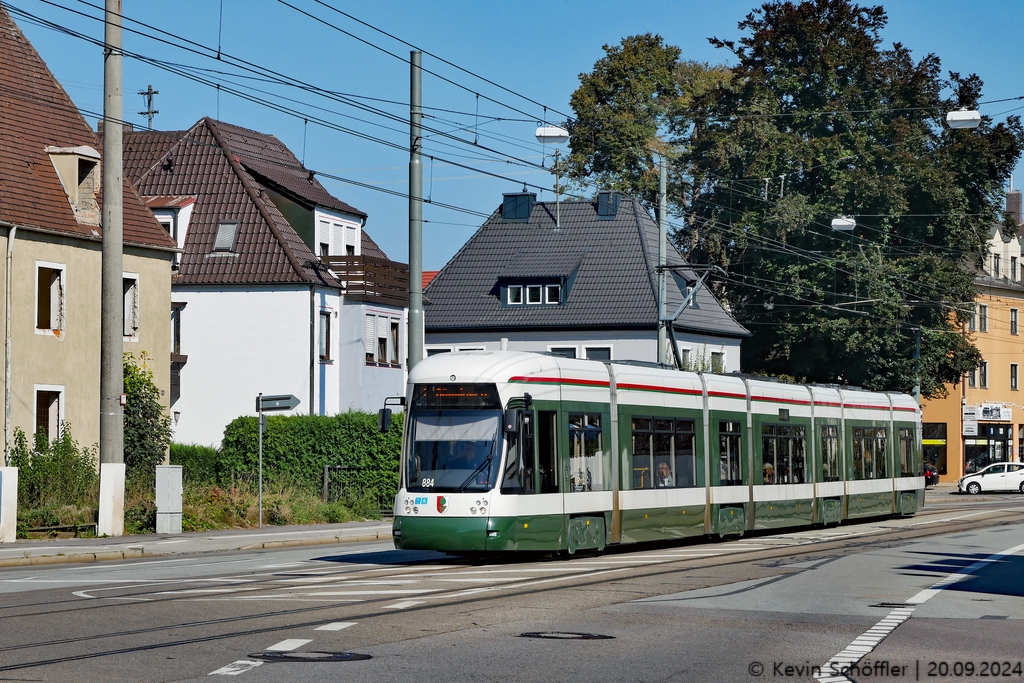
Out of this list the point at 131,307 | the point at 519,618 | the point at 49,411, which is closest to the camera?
the point at 519,618

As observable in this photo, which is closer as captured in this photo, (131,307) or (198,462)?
(131,307)

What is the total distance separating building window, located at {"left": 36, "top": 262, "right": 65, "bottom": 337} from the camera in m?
33.7

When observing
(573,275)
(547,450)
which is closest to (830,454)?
(547,450)

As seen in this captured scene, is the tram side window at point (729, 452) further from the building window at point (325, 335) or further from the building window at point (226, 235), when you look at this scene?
the building window at point (226, 235)

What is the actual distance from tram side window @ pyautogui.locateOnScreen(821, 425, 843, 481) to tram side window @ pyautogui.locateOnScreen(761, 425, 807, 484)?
1.28 m

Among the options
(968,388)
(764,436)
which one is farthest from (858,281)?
(764,436)

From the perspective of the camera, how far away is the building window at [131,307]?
36.5 metres

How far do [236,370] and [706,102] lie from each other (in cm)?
2349

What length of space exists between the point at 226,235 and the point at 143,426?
15.1 meters

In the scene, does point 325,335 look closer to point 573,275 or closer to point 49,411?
point 49,411

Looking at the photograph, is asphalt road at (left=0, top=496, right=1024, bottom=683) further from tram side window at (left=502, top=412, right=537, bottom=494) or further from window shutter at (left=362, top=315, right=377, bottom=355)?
window shutter at (left=362, top=315, right=377, bottom=355)

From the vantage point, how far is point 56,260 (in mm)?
33781

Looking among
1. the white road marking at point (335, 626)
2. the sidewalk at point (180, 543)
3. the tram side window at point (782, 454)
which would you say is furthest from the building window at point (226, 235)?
the white road marking at point (335, 626)

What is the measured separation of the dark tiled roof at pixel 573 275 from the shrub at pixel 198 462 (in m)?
24.3
